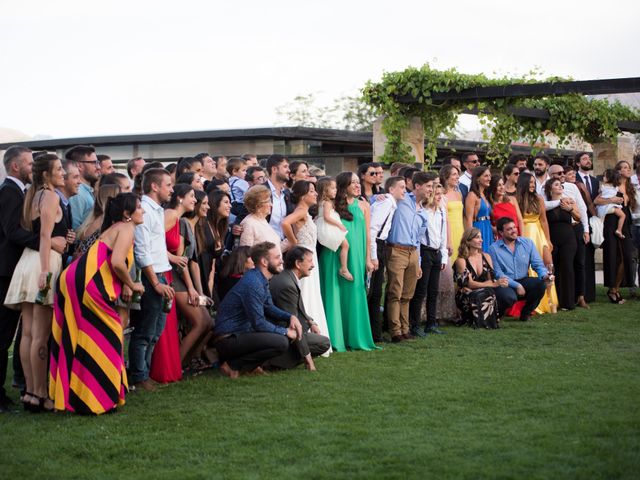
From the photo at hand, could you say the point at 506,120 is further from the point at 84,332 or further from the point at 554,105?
the point at 84,332

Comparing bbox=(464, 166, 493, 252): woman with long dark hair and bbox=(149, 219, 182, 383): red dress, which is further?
bbox=(464, 166, 493, 252): woman with long dark hair

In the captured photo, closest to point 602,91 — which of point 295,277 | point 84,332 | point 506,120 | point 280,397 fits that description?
point 506,120

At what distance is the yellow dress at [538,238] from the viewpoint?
45.2 feet

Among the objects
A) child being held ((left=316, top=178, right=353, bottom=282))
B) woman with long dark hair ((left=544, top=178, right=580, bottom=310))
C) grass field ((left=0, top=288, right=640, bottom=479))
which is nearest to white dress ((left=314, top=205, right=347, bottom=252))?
child being held ((left=316, top=178, right=353, bottom=282))

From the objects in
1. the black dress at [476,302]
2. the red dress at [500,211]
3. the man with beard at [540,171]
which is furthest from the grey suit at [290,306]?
the man with beard at [540,171]

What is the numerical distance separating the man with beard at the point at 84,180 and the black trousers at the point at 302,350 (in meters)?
2.30

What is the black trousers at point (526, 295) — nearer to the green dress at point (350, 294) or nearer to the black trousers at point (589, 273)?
the black trousers at point (589, 273)

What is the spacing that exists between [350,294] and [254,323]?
6.67 ft

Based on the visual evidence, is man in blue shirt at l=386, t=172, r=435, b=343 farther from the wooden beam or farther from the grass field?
the wooden beam

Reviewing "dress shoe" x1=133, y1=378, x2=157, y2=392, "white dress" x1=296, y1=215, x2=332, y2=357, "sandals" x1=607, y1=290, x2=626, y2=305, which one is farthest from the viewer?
"sandals" x1=607, y1=290, x2=626, y2=305

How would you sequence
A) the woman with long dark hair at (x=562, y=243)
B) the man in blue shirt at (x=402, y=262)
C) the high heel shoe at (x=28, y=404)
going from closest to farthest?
the high heel shoe at (x=28, y=404) → the man in blue shirt at (x=402, y=262) → the woman with long dark hair at (x=562, y=243)

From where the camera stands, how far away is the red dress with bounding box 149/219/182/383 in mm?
8977

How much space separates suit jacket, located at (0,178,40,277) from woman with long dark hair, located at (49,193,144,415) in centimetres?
43

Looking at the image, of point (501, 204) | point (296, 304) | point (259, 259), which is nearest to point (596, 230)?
point (501, 204)
